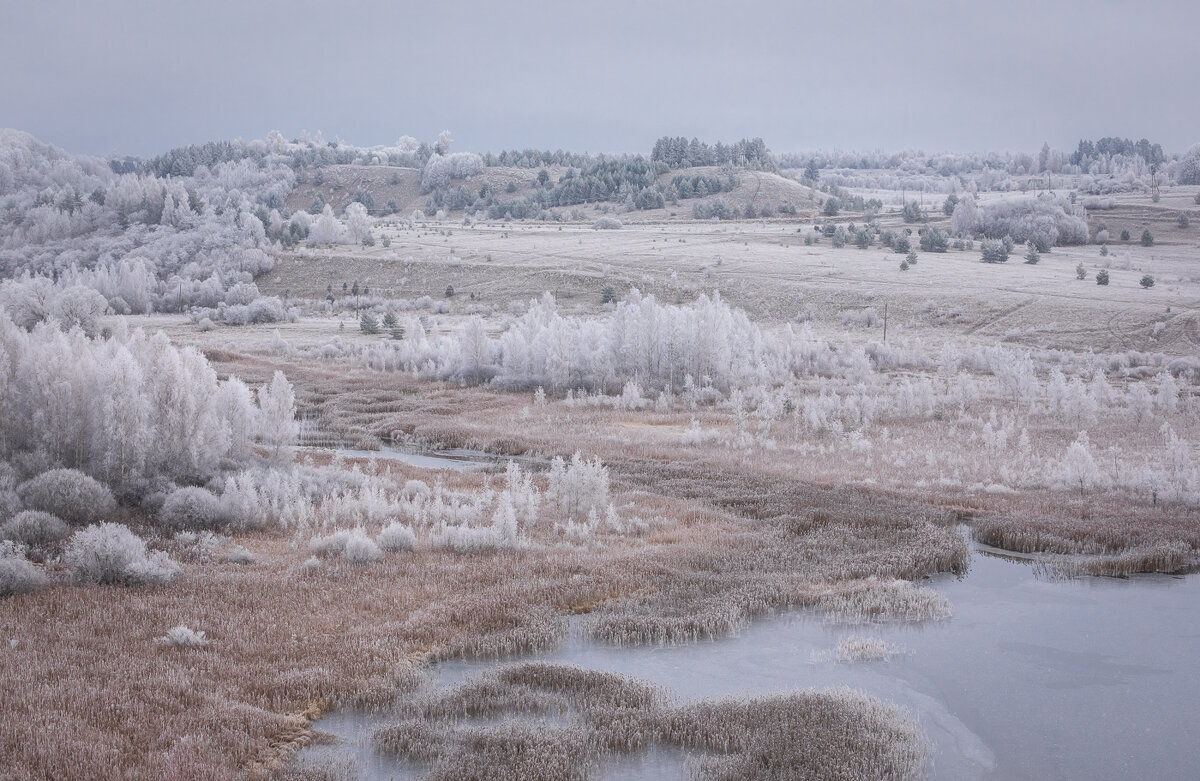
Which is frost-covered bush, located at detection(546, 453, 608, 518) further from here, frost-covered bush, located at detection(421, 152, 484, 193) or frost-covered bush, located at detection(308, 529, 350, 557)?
frost-covered bush, located at detection(421, 152, 484, 193)

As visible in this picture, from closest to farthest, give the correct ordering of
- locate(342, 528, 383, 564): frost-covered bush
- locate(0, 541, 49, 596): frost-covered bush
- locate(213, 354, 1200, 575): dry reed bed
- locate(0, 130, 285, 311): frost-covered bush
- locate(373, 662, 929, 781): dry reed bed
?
1. locate(373, 662, 929, 781): dry reed bed
2. locate(0, 541, 49, 596): frost-covered bush
3. locate(342, 528, 383, 564): frost-covered bush
4. locate(213, 354, 1200, 575): dry reed bed
5. locate(0, 130, 285, 311): frost-covered bush

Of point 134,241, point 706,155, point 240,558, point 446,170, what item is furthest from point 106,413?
point 446,170

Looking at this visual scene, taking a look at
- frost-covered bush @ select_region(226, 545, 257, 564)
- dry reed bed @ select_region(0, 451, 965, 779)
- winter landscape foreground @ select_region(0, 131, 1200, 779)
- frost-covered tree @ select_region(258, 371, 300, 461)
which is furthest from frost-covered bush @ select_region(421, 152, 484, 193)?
frost-covered bush @ select_region(226, 545, 257, 564)

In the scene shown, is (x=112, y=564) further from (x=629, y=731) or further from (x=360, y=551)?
(x=629, y=731)

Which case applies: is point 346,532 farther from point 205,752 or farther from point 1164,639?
point 1164,639

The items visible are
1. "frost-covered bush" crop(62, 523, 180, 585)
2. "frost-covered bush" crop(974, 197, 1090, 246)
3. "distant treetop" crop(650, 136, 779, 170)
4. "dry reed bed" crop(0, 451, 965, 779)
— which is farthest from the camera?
"distant treetop" crop(650, 136, 779, 170)

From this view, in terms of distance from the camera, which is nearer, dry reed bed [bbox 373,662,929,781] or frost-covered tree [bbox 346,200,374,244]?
dry reed bed [bbox 373,662,929,781]

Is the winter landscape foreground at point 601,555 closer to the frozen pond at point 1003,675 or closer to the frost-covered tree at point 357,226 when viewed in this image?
the frozen pond at point 1003,675

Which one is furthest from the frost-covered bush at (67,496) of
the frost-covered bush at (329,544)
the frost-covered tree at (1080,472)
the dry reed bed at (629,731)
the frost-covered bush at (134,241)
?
the frost-covered bush at (134,241)
